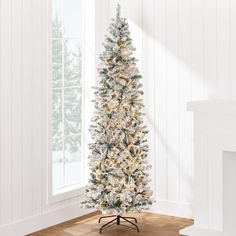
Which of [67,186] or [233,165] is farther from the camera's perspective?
[67,186]

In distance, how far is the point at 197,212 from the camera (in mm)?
4945

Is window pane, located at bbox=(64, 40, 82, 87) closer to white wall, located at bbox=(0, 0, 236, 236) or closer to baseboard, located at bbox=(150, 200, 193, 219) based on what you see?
white wall, located at bbox=(0, 0, 236, 236)

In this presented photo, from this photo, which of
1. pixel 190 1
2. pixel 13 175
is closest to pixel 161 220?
pixel 13 175

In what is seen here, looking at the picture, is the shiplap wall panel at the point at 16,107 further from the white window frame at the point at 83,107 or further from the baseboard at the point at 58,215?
the white window frame at the point at 83,107

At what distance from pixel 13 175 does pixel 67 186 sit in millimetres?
859

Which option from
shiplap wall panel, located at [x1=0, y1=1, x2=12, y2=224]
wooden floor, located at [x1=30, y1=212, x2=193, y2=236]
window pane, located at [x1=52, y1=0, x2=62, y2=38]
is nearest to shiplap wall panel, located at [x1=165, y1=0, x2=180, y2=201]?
wooden floor, located at [x1=30, y1=212, x2=193, y2=236]

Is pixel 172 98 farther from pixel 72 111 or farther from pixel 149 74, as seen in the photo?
pixel 72 111

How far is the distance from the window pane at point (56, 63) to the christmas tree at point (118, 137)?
0.55 m

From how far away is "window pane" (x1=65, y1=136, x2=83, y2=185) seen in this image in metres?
5.78

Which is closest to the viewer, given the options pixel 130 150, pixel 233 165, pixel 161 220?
pixel 233 165

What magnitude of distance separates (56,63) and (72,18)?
50cm

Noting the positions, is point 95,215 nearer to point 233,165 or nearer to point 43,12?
point 233,165

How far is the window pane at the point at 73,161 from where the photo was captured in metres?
5.78

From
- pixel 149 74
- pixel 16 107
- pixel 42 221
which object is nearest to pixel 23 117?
pixel 16 107
